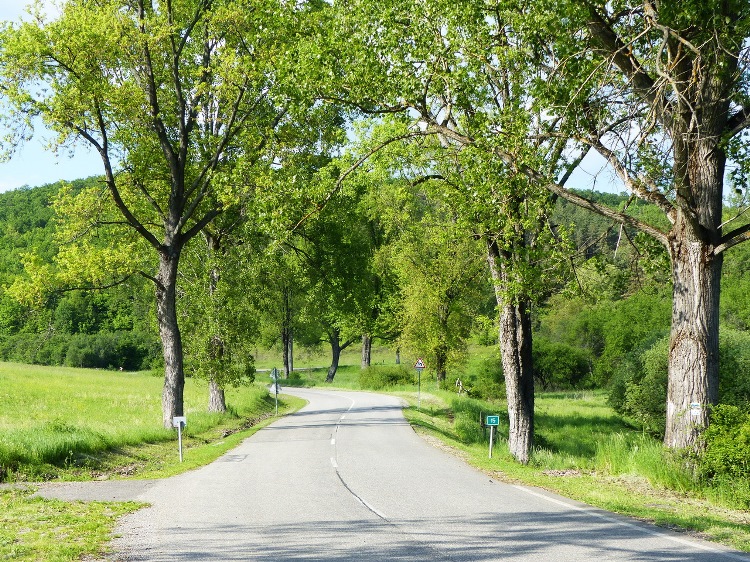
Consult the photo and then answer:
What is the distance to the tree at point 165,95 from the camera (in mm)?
19094

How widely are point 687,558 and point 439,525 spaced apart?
2.81 meters

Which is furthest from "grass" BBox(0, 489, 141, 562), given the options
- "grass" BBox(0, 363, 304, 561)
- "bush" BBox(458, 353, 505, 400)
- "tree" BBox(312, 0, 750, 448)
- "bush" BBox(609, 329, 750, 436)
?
"bush" BBox(458, 353, 505, 400)

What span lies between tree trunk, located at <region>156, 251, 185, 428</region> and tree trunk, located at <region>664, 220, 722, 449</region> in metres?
14.7

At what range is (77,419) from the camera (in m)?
24.9

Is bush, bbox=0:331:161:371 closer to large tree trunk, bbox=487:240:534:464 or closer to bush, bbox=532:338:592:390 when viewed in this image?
bush, bbox=532:338:592:390

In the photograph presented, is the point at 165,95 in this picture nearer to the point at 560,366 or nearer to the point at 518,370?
the point at 518,370

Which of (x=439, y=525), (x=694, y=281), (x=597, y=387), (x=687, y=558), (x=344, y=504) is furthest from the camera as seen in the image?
(x=597, y=387)

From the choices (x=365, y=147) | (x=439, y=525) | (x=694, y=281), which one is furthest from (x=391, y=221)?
(x=439, y=525)

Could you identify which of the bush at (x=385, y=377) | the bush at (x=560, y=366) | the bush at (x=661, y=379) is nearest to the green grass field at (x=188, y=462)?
the bush at (x=661, y=379)

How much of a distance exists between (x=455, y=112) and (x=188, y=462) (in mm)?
9765

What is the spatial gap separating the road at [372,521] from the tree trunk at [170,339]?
6.64m

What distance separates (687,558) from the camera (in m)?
6.96

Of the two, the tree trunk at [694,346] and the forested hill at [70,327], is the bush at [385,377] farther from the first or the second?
the tree trunk at [694,346]

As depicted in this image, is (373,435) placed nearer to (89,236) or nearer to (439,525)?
(89,236)
